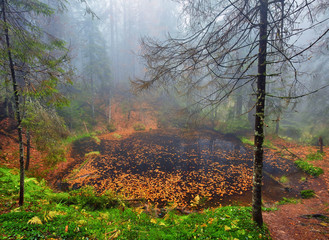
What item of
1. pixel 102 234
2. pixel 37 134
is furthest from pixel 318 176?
pixel 37 134

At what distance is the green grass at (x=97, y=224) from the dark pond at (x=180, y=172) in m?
0.84

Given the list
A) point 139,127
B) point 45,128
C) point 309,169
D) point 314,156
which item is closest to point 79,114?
point 139,127

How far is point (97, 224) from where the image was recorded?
356 cm

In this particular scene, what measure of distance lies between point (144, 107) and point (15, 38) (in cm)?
2241

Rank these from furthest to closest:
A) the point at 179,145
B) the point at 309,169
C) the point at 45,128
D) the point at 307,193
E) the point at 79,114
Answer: the point at 79,114
the point at 179,145
the point at 309,169
the point at 307,193
the point at 45,128

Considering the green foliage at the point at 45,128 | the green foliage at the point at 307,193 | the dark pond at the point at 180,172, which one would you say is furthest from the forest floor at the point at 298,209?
the green foliage at the point at 45,128

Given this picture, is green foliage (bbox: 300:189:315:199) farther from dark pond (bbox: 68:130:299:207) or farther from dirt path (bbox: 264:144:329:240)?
dark pond (bbox: 68:130:299:207)

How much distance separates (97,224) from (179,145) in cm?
1196

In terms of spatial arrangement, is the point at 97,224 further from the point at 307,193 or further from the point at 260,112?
the point at 307,193

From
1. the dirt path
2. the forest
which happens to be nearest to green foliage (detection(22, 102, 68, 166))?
the forest

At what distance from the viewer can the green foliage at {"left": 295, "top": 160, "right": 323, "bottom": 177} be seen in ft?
28.0

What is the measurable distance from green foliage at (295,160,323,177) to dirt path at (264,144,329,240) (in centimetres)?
68

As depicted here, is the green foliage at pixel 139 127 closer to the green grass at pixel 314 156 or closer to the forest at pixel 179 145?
the forest at pixel 179 145

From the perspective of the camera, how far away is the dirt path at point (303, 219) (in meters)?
3.98
